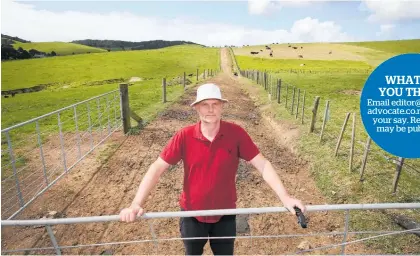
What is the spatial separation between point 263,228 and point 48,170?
6.41m

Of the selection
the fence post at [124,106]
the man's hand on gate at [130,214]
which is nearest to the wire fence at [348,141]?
the man's hand on gate at [130,214]

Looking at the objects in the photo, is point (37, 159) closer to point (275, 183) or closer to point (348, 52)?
point (275, 183)

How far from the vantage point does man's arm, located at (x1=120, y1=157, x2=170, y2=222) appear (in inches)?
109

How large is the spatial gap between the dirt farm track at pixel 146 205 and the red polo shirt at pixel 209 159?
1.09m

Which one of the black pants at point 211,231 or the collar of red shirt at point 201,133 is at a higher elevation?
the collar of red shirt at point 201,133

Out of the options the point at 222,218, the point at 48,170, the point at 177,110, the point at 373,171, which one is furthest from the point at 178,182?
the point at 177,110

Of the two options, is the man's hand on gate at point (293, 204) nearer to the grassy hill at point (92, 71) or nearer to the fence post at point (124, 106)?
the fence post at point (124, 106)

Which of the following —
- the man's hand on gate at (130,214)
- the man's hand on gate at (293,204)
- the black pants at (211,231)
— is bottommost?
the black pants at (211,231)

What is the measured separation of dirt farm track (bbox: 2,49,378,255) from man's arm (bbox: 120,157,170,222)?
1.10 metres

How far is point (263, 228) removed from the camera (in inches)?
Result: 252

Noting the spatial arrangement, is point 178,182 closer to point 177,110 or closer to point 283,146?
point 283,146

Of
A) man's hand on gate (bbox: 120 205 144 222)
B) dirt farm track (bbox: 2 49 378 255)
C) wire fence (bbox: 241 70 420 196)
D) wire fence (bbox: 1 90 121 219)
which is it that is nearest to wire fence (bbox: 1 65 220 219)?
wire fence (bbox: 1 90 121 219)

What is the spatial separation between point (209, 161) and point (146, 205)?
4.37 meters

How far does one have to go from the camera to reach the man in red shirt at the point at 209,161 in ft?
10.5
